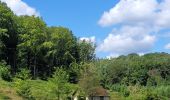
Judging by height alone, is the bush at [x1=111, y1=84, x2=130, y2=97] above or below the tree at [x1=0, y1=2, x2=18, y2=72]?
below

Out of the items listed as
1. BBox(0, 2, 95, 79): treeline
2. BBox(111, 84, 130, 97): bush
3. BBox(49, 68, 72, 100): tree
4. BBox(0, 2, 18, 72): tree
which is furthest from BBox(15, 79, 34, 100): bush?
BBox(111, 84, 130, 97): bush

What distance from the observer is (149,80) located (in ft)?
446

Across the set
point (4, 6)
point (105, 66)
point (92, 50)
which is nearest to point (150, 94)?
point (4, 6)

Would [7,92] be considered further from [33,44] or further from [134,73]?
[134,73]

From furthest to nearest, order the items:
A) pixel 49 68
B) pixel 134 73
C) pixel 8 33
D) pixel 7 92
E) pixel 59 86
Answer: pixel 134 73, pixel 49 68, pixel 8 33, pixel 59 86, pixel 7 92

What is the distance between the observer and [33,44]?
97.7m

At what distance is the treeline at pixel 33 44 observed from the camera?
96.6m

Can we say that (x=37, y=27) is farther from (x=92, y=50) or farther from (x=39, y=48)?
(x=92, y=50)

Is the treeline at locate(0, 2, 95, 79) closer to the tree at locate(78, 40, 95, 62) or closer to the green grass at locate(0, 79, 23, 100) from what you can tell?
the tree at locate(78, 40, 95, 62)

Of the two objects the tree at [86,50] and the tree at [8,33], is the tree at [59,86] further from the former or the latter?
the tree at [86,50]

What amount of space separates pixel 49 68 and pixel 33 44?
1339 centimetres

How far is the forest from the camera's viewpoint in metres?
76.6

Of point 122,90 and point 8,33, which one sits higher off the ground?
point 8,33

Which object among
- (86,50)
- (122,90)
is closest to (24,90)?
Result: (122,90)
